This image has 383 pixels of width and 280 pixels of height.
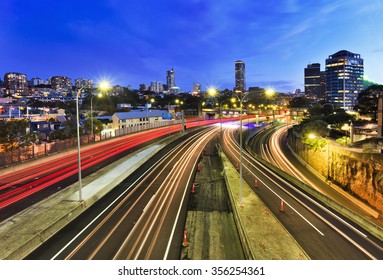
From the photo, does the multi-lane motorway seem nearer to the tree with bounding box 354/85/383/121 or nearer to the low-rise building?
A: the low-rise building

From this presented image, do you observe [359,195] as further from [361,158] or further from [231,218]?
[231,218]

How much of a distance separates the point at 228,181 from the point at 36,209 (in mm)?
17316

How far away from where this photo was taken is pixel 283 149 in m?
57.7

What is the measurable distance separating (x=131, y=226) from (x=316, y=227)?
12355 millimetres

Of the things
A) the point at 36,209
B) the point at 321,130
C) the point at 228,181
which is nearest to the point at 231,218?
the point at 228,181

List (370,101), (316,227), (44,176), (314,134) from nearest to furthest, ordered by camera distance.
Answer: (316,227)
(44,176)
(314,134)
(370,101)

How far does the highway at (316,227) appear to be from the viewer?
508 inches

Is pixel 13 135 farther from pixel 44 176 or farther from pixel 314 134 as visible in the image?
pixel 314 134

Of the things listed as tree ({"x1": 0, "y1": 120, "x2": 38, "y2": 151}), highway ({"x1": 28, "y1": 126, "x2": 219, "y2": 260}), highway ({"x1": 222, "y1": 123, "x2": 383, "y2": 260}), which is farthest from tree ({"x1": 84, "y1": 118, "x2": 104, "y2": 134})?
highway ({"x1": 222, "y1": 123, "x2": 383, "y2": 260})

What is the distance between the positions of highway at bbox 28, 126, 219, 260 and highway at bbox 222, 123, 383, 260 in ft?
24.1

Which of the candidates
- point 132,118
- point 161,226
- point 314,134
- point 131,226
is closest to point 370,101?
point 314,134

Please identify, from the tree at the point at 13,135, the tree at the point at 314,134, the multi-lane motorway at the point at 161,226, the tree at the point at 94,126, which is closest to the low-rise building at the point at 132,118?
the tree at the point at 94,126

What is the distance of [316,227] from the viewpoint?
51.1 ft

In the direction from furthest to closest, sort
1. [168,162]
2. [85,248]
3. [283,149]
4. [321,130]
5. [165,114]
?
[165,114] → [283,149] → [321,130] → [168,162] → [85,248]
